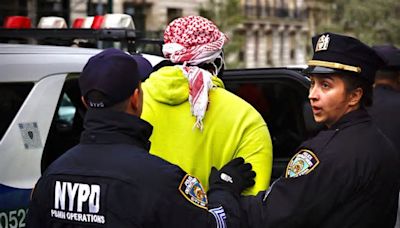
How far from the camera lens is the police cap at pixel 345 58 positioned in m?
2.48

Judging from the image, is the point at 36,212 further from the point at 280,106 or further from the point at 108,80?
the point at 280,106

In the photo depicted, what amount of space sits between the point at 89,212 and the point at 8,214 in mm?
1513

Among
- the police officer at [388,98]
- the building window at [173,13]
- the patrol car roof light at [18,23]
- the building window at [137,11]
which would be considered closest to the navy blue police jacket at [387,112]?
the police officer at [388,98]

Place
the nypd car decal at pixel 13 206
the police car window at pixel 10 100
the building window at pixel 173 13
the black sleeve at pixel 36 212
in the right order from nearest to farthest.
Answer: the black sleeve at pixel 36 212
the nypd car decal at pixel 13 206
the police car window at pixel 10 100
the building window at pixel 173 13

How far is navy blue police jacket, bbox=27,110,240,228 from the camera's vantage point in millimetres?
2064

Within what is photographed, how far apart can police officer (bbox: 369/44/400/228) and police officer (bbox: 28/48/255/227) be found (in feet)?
7.27

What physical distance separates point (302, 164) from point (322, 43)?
455mm

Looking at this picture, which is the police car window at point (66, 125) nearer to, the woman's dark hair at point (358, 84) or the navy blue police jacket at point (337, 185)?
the navy blue police jacket at point (337, 185)

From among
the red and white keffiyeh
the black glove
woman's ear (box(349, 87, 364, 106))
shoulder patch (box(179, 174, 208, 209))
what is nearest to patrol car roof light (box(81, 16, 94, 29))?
the red and white keffiyeh

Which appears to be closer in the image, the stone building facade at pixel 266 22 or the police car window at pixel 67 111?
the police car window at pixel 67 111

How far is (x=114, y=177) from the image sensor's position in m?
2.08

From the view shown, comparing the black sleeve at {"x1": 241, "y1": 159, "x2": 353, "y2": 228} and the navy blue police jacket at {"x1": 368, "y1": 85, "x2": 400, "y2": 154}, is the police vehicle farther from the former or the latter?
the black sleeve at {"x1": 241, "y1": 159, "x2": 353, "y2": 228}

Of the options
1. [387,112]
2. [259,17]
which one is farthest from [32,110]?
[259,17]

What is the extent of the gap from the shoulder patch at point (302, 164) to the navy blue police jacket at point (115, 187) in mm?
354
